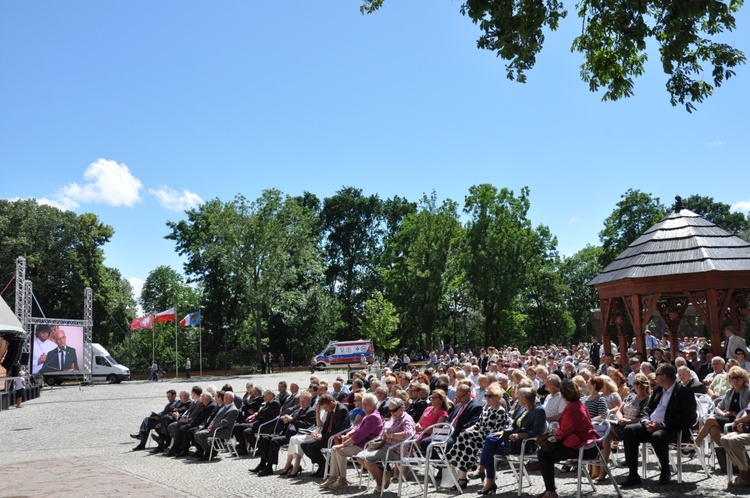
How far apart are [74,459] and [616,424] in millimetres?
9739

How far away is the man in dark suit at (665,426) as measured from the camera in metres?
7.55

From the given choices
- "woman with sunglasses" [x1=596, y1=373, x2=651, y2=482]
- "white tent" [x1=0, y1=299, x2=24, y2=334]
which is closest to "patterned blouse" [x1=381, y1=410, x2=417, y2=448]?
"woman with sunglasses" [x1=596, y1=373, x2=651, y2=482]

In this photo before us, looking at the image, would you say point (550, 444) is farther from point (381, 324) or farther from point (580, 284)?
point (580, 284)

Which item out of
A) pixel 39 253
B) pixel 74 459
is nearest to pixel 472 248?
pixel 39 253

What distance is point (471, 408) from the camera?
8852 millimetres

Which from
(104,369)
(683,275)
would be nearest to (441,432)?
(683,275)

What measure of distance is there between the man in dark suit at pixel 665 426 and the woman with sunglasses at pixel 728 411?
0.30 m

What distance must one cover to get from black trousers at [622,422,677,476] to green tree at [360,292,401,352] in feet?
154

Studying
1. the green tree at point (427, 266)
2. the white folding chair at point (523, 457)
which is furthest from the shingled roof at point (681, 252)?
the green tree at point (427, 266)

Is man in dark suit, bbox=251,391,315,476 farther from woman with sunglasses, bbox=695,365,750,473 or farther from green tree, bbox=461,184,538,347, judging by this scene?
green tree, bbox=461,184,538,347

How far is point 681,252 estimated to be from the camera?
15.4 m

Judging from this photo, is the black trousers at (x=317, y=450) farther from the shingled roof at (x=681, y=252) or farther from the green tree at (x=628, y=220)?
the green tree at (x=628, y=220)

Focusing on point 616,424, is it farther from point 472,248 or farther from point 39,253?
point 39,253

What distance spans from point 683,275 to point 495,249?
36.4 m
